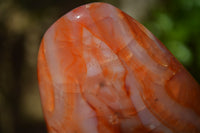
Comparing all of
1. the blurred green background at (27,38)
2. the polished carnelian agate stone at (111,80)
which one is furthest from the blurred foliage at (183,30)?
the polished carnelian agate stone at (111,80)

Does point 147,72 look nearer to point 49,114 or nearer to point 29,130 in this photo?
point 49,114

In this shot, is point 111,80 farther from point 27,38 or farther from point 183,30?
point 27,38

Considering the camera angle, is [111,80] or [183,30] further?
[183,30]

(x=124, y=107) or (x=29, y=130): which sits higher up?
(x=124, y=107)

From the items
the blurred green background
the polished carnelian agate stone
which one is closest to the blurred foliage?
the blurred green background

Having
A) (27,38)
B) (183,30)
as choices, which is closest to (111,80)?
(183,30)

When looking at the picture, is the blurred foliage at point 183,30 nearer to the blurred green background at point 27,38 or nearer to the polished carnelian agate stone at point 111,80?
the blurred green background at point 27,38


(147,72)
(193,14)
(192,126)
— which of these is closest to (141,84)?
(147,72)
